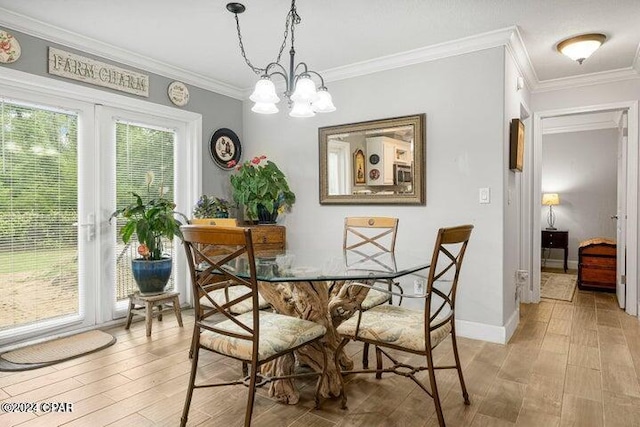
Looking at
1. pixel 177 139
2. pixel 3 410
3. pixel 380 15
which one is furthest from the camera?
pixel 177 139

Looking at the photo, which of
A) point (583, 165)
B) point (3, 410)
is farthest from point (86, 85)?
point (583, 165)

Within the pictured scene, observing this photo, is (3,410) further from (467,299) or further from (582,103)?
(582,103)

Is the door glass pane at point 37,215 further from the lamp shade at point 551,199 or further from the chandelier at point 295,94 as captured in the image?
the lamp shade at point 551,199

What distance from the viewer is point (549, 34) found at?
9.52 feet

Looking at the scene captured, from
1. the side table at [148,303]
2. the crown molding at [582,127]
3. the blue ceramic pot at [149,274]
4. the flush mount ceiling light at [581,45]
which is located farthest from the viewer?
the crown molding at [582,127]

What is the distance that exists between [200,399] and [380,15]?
2.60 metres

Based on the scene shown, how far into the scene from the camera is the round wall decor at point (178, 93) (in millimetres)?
3719

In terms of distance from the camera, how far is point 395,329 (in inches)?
74.3

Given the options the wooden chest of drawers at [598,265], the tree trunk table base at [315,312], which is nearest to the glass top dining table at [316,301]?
the tree trunk table base at [315,312]

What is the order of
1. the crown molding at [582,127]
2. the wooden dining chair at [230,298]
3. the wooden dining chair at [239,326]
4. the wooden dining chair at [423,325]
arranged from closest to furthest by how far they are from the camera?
the wooden dining chair at [239,326]
the wooden dining chair at [423,325]
the wooden dining chair at [230,298]
the crown molding at [582,127]

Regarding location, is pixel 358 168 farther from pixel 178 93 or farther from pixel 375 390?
pixel 375 390

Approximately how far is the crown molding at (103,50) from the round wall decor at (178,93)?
7 centimetres

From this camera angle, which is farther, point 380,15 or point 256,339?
point 380,15

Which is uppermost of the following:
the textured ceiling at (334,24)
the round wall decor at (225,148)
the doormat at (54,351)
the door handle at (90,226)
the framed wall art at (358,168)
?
the textured ceiling at (334,24)
